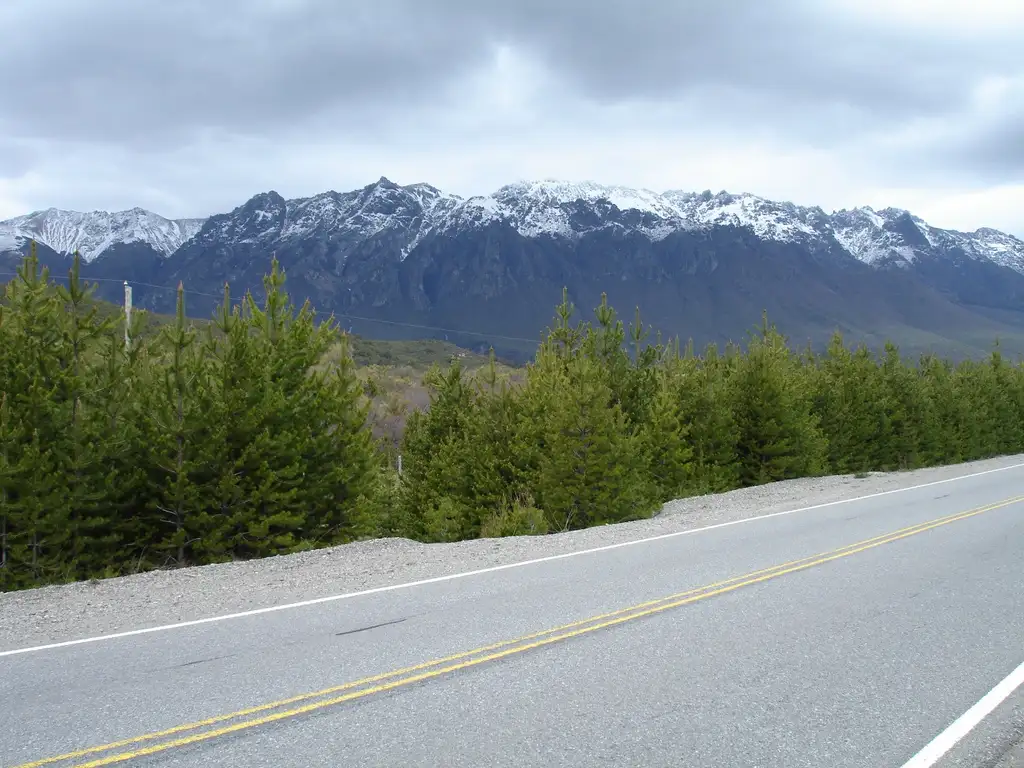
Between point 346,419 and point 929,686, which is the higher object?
point 346,419

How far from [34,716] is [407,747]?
2.55 m

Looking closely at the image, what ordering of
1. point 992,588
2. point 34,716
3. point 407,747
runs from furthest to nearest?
point 992,588
point 34,716
point 407,747

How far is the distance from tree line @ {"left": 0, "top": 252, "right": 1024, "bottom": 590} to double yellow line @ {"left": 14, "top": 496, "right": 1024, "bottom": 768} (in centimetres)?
823

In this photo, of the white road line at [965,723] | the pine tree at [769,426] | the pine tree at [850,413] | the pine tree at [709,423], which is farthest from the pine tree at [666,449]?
the white road line at [965,723]

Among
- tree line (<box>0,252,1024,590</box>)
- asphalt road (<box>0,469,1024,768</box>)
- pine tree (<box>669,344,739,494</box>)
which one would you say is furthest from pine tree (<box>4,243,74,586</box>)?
pine tree (<box>669,344,739,494</box>)

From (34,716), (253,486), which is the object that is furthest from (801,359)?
(34,716)

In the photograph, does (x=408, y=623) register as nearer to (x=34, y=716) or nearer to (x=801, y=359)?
(x=34, y=716)

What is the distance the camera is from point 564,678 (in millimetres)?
5969

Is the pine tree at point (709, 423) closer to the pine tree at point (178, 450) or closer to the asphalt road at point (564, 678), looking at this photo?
the pine tree at point (178, 450)

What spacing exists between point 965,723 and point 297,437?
41.1 ft

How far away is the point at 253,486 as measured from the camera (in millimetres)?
14586

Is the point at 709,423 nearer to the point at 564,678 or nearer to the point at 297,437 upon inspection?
the point at 297,437

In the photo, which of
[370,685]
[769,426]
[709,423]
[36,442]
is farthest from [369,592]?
[769,426]

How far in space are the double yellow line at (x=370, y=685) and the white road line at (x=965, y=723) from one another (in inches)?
115
